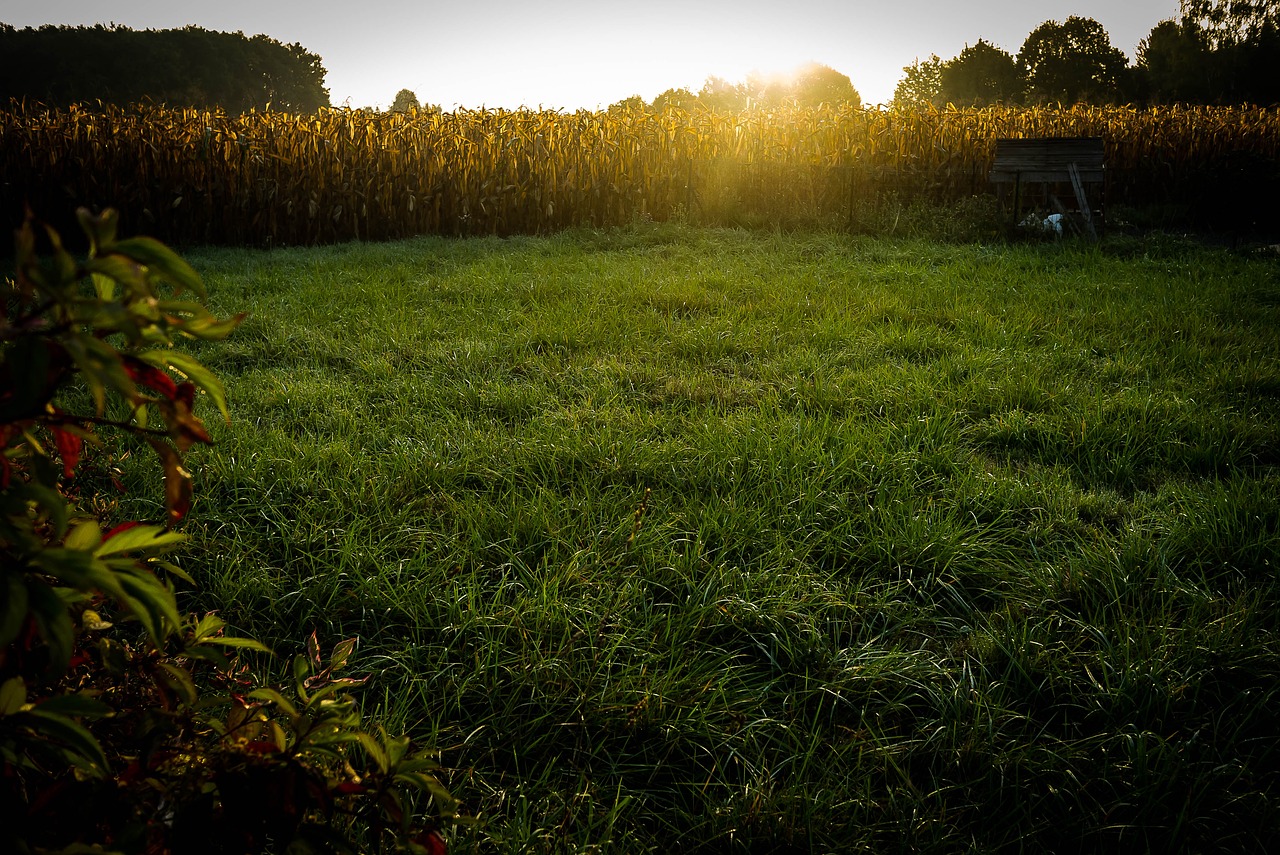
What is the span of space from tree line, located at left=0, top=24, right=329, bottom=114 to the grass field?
1744 inches

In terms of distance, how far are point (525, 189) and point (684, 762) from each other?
8717 mm

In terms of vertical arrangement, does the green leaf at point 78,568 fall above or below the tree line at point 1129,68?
below

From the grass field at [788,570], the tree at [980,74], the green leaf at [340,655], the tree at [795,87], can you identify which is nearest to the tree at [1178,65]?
the tree at [980,74]

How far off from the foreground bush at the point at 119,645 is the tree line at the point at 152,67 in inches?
1820

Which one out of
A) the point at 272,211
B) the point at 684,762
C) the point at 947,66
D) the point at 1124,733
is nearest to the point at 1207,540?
the point at 1124,733

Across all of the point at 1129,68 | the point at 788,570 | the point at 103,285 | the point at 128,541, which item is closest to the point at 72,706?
the point at 128,541

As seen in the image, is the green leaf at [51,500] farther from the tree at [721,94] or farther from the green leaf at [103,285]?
the tree at [721,94]

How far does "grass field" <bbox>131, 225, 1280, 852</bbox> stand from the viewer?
1450mm

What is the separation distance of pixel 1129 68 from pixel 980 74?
1111cm

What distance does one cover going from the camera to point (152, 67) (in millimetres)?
47219

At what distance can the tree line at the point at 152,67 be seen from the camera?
43344 mm

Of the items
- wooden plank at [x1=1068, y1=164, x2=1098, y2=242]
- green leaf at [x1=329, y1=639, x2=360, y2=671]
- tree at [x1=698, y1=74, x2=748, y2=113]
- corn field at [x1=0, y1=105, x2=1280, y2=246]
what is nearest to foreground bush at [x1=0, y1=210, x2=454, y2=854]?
green leaf at [x1=329, y1=639, x2=360, y2=671]

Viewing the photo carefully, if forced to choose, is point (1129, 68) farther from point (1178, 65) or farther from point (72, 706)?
point (72, 706)

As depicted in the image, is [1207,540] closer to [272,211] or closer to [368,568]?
[368,568]
